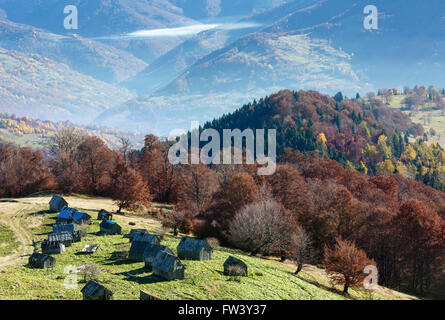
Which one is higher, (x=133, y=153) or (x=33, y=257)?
(x=133, y=153)

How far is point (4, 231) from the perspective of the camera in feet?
195

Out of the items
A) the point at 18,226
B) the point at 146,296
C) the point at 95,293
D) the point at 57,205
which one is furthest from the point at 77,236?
the point at 146,296

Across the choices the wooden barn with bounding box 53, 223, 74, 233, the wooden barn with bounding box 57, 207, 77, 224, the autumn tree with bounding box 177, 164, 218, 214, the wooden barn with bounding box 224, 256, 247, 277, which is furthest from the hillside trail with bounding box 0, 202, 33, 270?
the autumn tree with bounding box 177, 164, 218, 214

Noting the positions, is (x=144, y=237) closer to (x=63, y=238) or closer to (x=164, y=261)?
(x=63, y=238)

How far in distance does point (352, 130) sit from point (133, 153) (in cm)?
11268

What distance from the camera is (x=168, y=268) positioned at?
41.0m

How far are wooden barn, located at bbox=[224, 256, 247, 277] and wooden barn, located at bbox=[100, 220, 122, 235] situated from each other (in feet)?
79.4

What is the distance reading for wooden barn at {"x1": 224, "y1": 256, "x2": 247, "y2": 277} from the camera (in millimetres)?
45094

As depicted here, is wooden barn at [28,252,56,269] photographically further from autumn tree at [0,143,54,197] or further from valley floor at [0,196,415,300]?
autumn tree at [0,143,54,197]

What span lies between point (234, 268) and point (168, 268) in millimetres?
8523
